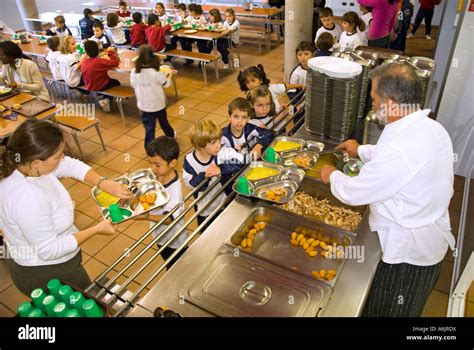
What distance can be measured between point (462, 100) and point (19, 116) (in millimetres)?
5421

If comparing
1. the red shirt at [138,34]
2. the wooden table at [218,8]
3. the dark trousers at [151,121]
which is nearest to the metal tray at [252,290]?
the dark trousers at [151,121]

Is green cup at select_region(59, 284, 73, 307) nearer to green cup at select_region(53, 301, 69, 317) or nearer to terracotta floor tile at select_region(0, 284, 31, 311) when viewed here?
green cup at select_region(53, 301, 69, 317)

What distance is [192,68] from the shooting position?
8469 millimetres

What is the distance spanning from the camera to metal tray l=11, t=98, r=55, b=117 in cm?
459

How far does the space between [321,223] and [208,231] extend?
72 centimetres

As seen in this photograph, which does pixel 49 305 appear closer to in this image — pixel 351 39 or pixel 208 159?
pixel 208 159

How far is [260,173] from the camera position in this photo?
260cm

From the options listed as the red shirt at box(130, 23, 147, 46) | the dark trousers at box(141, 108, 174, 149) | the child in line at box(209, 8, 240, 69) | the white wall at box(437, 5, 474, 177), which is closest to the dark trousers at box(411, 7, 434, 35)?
the child in line at box(209, 8, 240, 69)

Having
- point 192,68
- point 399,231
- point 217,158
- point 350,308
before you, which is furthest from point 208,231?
point 192,68

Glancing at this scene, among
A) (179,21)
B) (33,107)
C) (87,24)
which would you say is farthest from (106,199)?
(87,24)

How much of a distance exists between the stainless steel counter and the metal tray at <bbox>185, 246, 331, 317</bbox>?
40 mm

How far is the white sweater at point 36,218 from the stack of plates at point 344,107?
6.82 ft

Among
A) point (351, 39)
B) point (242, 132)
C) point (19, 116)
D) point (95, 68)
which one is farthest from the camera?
point (95, 68)
